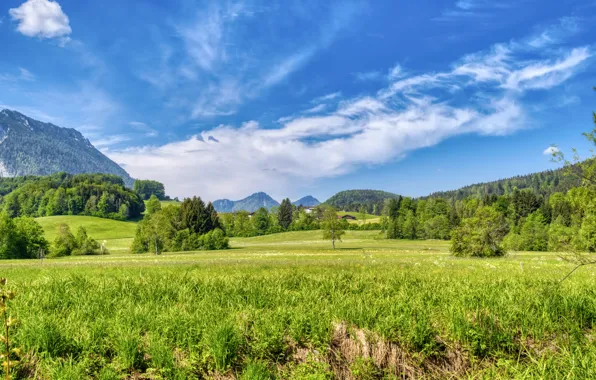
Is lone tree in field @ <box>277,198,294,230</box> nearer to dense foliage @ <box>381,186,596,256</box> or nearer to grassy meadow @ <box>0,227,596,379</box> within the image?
dense foliage @ <box>381,186,596,256</box>

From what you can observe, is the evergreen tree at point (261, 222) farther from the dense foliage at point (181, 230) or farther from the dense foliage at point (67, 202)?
the dense foliage at point (67, 202)

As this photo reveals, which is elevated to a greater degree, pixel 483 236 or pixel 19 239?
pixel 19 239

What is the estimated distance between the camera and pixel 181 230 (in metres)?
89.9

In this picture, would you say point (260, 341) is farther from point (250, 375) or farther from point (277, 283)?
point (277, 283)

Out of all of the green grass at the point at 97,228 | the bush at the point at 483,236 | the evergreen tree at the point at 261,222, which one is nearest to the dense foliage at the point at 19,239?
the green grass at the point at 97,228

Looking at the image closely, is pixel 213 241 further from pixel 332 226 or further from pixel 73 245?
pixel 73 245

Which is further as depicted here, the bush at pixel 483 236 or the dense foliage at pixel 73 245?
the dense foliage at pixel 73 245

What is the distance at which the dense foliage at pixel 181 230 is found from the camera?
3095 inches

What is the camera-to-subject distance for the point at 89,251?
3056 inches

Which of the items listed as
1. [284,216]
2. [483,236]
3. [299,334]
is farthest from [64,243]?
[284,216]

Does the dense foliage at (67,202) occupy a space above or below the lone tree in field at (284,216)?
above

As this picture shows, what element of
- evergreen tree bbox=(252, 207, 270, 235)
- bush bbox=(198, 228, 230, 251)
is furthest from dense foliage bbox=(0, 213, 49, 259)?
evergreen tree bbox=(252, 207, 270, 235)

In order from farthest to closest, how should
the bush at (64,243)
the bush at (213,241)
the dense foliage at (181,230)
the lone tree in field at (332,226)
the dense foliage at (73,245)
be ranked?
the bush at (213,241)
the lone tree in field at (332,226)
the dense foliage at (181,230)
the dense foliage at (73,245)
the bush at (64,243)

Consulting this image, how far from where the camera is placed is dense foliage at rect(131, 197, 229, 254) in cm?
7862
